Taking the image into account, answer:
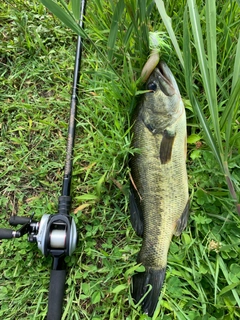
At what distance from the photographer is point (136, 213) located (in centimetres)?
221

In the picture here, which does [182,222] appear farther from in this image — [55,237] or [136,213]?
[55,237]

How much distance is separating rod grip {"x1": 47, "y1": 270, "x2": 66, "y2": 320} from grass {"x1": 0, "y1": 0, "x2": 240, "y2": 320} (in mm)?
174

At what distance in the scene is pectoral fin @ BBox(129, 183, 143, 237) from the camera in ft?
7.19

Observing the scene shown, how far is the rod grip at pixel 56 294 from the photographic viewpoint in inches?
80.4

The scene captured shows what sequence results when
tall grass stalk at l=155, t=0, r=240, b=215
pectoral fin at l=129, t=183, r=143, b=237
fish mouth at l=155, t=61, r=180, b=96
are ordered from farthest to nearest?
pectoral fin at l=129, t=183, r=143, b=237, fish mouth at l=155, t=61, r=180, b=96, tall grass stalk at l=155, t=0, r=240, b=215

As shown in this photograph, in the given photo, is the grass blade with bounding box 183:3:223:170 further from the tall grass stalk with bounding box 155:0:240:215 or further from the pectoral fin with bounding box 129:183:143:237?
the pectoral fin with bounding box 129:183:143:237

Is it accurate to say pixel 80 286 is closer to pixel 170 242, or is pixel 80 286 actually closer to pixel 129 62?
pixel 170 242

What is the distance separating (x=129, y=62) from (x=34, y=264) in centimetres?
156

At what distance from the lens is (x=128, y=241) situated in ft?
7.41

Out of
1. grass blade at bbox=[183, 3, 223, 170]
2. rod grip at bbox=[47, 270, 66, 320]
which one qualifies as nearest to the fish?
grass blade at bbox=[183, 3, 223, 170]

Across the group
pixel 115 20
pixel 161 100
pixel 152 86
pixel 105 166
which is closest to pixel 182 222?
pixel 105 166

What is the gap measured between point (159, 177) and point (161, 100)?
50 cm

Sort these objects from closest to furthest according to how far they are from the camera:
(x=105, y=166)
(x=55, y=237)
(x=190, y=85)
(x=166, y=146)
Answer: (x=190, y=85)
(x=55, y=237)
(x=166, y=146)
(x=105, y=166)

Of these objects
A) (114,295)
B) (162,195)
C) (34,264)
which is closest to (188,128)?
(162,195)
